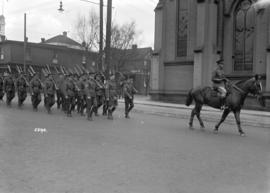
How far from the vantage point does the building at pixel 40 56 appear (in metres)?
64.2

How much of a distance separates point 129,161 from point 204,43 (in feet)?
76.2

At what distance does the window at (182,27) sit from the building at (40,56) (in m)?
29.3

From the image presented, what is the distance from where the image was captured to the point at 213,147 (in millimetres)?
11164

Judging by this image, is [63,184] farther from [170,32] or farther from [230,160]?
[170,32]

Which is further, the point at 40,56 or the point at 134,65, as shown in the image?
the point at 134,65

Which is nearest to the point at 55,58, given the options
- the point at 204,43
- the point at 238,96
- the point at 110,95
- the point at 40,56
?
the point at 40,56

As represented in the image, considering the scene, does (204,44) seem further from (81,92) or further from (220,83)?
(220,83)

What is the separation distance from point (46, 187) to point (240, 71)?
25.4 metres

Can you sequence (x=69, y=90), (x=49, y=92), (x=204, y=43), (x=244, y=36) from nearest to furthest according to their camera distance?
1. (x=69, y=90)
2. (x=49, y=92)
3. (x=244, y=36)
4. (x=204, y=43)

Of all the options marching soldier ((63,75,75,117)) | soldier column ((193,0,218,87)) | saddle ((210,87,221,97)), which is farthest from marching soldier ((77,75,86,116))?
soldier column ((193,0,218,87))

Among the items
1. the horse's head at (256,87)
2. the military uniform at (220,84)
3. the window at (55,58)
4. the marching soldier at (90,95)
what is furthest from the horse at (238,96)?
the window at (55,58)

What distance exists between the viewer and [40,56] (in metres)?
68.2

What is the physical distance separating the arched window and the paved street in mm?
16599

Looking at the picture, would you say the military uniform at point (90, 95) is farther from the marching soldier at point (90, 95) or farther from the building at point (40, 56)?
the building at point (40, 56)
